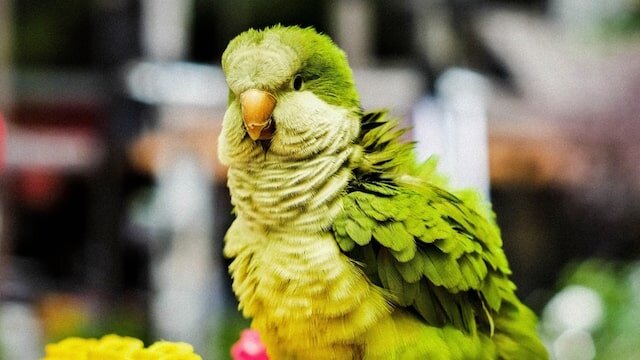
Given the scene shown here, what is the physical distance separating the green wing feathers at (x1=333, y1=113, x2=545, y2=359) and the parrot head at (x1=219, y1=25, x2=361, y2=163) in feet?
0.12

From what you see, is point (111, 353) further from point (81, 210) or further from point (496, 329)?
point (81, 210)

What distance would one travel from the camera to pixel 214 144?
2.83 feet

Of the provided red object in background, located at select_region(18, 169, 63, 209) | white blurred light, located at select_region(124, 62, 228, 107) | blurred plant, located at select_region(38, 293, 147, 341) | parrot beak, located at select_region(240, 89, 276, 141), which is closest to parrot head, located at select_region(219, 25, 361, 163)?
parrot beak, located at select_region(240, 89, 276, 141)

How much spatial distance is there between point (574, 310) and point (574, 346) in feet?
0.37

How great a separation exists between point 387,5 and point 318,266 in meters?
0.64

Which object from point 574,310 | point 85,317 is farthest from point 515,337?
point 85,317

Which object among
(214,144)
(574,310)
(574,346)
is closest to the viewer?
(214,144)

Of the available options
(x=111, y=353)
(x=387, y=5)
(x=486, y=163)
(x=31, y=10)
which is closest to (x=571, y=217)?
(x=486, y=163)

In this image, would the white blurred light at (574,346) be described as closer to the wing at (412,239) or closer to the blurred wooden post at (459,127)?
the blurred wooden post at (459,127)

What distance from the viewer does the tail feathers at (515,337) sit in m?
0.55

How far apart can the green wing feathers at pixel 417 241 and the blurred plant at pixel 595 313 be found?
0.46 meters

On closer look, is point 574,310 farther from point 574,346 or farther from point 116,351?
point 116,351

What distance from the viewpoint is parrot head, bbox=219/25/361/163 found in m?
0.46

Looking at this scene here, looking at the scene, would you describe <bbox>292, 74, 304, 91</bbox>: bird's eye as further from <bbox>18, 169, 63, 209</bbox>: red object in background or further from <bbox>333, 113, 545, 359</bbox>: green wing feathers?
<bbox>18, 169, 63, 209</bbox>: red object in background
